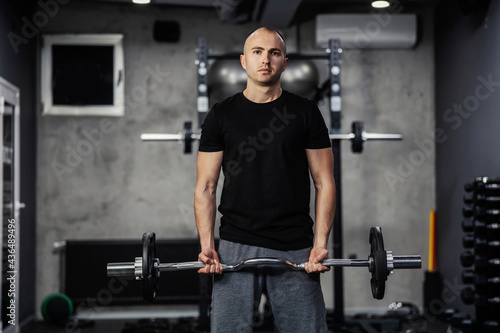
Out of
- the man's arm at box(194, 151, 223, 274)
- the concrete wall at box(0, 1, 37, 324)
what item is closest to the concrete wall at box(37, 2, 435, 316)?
the concrete wall at box(0, 1, 37, 324)

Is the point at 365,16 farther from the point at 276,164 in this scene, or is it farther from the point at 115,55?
the point at 276,164

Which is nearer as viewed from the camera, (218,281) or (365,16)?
(218,281)

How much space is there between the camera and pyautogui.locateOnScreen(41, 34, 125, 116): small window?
5.12 metres

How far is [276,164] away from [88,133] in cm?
353

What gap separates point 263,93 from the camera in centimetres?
200

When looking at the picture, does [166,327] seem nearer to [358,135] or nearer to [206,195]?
[358,135]

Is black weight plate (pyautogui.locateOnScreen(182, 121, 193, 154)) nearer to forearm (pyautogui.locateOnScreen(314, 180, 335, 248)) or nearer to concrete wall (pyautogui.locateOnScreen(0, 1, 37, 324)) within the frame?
concrete wall (pyautogui.locateOnScreen(0, 1, 37, 324))

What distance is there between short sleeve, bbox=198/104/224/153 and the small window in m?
3.30

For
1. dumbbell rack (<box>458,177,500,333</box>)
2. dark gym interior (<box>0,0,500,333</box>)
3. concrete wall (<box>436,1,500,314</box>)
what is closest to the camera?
dumbbell rack (<box>458,177,500,333</box>)

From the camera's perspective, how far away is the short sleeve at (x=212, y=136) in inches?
79.4

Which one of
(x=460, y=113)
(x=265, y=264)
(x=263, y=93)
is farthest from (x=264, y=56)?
(x=460, y=113)

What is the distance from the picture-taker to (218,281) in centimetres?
199

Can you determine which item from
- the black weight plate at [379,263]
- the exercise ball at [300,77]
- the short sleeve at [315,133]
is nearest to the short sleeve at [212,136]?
the short sleeve at [315,133]

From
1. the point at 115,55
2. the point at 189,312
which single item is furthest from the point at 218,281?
the point at 115,55
